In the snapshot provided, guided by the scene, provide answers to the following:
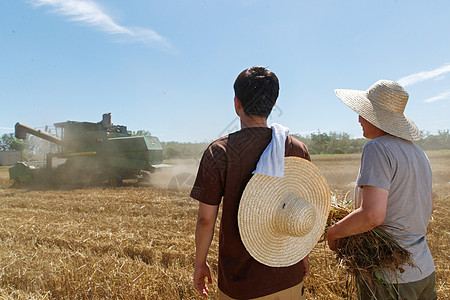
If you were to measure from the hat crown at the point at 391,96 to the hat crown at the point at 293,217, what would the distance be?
82cm

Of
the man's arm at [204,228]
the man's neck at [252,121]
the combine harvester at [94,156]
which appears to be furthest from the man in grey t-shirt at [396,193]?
the combine harvester at [94,156]

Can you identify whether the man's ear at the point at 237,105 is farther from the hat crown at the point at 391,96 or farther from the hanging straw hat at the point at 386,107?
the hat crown at the point at 391,96

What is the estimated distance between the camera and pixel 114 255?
4113 millimetres

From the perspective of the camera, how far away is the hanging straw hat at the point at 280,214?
1541 mm

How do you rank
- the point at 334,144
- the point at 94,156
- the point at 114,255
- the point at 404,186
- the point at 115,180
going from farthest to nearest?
the point at 334,144, the point at 94,156, the point at 115,180, the point at 114,255, the point at 404,186

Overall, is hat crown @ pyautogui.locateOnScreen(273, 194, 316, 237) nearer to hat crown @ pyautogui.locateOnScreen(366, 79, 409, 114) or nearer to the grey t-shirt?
the grey t-shirt

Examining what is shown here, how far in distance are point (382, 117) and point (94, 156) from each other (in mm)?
14110

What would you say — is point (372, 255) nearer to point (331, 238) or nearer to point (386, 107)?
point (331, 238)

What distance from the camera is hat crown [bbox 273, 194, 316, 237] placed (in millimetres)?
1546

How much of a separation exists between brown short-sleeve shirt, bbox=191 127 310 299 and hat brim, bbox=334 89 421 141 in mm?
665

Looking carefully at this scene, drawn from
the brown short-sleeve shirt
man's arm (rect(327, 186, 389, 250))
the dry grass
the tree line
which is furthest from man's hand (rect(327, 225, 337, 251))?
the tree line

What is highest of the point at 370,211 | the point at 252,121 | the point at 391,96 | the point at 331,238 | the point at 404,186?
the point at 391,96

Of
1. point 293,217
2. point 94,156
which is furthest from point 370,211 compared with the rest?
point 94,156

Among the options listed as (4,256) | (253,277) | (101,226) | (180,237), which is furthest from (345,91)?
(101,226)
